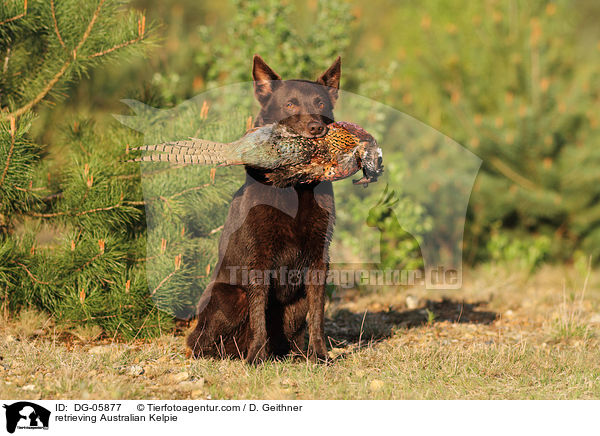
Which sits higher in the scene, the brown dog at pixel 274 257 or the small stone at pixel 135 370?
the brown dog at pixel 274 257

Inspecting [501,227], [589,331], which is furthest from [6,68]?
[501,227]

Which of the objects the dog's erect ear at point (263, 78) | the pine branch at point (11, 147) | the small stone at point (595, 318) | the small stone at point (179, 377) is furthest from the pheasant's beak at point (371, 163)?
the small stone at point (595, 318)

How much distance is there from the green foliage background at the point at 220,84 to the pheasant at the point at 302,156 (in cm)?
121

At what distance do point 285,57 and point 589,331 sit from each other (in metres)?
4.12

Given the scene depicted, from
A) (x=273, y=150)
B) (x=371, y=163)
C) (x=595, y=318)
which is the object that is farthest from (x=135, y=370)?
(x=595, y=318)

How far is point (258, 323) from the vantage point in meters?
3.50

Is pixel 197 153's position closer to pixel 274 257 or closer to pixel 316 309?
pixel 274 257

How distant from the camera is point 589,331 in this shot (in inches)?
175

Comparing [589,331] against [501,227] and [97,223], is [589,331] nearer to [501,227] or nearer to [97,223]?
[501,227]

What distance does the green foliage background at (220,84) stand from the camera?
4184mm

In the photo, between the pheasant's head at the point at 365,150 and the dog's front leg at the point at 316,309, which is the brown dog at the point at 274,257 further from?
the pheasant's head at the point at 365,150
